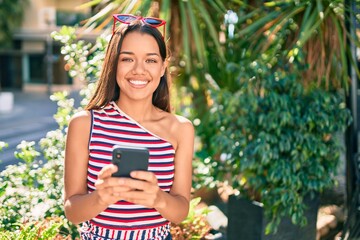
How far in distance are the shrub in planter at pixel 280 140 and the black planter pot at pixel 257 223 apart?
78 mm

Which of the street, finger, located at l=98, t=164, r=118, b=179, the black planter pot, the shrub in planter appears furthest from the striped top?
the street

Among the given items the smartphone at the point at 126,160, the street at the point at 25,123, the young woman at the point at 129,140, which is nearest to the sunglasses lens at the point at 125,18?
the young woman at the point at 129,140

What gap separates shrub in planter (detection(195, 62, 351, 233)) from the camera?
328cm

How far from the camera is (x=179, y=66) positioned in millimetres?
5340

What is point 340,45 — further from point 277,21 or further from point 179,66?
point 179,66

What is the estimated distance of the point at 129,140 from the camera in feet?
5.32

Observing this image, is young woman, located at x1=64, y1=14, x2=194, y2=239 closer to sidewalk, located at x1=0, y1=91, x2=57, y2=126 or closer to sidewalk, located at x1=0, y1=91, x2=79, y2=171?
sidewalk, located at x1=0, y1=91, x2=79, y2=171

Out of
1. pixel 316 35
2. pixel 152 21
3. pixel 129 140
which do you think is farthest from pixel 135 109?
pixel 316 35

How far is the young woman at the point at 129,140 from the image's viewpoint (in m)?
1.59

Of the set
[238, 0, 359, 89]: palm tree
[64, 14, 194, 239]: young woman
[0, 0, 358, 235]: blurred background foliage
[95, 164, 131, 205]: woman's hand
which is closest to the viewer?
[95, 164, 131, 205]: woman's hand

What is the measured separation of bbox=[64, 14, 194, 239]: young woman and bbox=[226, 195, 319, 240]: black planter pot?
185cm

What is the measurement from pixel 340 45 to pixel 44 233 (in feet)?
8.05

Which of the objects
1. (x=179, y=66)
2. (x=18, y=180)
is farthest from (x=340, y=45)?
(x=18, y=180)

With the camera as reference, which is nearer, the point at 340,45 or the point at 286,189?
the point at 286,189
